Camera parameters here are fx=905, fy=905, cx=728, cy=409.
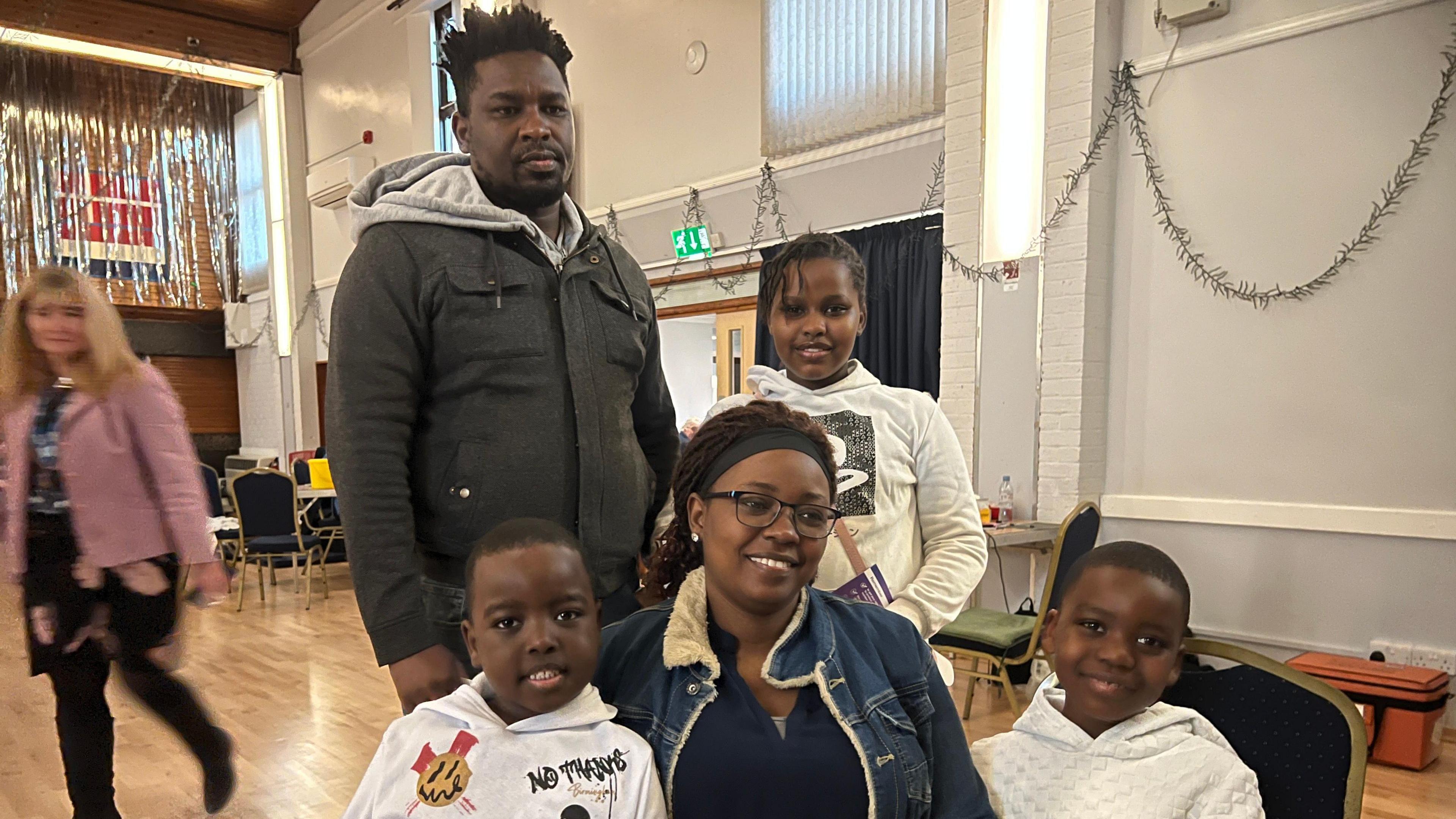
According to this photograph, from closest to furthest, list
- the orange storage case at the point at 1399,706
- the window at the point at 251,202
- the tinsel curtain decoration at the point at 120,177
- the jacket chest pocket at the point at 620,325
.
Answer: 1. the jacket chest pocket at the point at 620,325
2. the orange storage case at the point at 1399,706
3. the tinsel curtain decoration at the point at 120,177
4. the window at the point at 251,202

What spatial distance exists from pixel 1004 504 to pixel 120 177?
11.5 meters

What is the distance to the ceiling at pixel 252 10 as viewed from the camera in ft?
35.2

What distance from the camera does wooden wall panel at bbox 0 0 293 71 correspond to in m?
9.98

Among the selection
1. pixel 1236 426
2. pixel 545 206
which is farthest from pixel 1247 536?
pixel 545 206

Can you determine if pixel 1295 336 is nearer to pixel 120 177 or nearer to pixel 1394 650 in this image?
pixel 1394 650

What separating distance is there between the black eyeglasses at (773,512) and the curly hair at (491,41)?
2.48ft

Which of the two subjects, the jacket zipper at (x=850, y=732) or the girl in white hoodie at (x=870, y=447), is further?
the girl in white hoodie at (x=870, y=447)

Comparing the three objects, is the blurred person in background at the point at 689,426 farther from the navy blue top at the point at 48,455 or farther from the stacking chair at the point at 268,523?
the stacking chair at the point at 268,523

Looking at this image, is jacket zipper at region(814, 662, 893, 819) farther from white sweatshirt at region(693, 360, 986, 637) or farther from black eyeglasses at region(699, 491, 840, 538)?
white sweatshirt at region(693, 360, 986, 637)

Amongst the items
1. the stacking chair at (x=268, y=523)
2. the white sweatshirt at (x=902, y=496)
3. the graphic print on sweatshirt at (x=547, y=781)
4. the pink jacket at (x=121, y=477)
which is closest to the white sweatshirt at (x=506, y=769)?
the graphic print on sweatshirt at (x=547, y=781)

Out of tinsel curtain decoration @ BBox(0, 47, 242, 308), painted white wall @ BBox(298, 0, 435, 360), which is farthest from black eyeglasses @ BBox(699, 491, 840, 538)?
tinsel curtain decoration @ BBox(0, 47, 242, 308)

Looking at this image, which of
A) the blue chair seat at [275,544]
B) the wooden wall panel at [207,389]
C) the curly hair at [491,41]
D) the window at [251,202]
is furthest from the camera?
the wooden wall panel at [207,389]

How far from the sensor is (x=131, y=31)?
10508 millimetres

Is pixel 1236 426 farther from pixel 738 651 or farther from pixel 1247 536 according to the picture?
pixel 738 651
